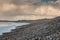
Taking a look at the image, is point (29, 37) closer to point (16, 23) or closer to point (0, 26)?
point (0, 26)

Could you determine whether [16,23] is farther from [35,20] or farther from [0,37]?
[0,37]

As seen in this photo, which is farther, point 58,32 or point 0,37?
point 0,37

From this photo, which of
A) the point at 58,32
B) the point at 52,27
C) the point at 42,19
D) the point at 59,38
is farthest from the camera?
the point at 42,19

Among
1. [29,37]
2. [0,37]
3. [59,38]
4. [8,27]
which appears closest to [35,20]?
[8,27]

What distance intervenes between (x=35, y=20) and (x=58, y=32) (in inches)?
311

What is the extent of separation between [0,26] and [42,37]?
286 inches

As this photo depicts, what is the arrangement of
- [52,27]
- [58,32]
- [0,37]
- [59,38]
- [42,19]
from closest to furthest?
[59,38], [58,32], [52,27], [0,37], [42,19]

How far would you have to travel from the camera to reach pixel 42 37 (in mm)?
14078

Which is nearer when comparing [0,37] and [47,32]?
[47,32]

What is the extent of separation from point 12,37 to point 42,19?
→ 6.14 m

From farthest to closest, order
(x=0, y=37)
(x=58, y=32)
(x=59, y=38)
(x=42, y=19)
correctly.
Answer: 1. (x=42, y=19)
2. (x=0, y=37)
3. (x=58, y=32)
4. (x=59, y=38)

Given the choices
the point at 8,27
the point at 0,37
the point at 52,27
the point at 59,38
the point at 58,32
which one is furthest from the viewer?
the point at 8,27

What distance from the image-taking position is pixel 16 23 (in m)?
22.4

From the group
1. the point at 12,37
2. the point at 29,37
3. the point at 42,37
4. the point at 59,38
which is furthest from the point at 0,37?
the point at 59,38
